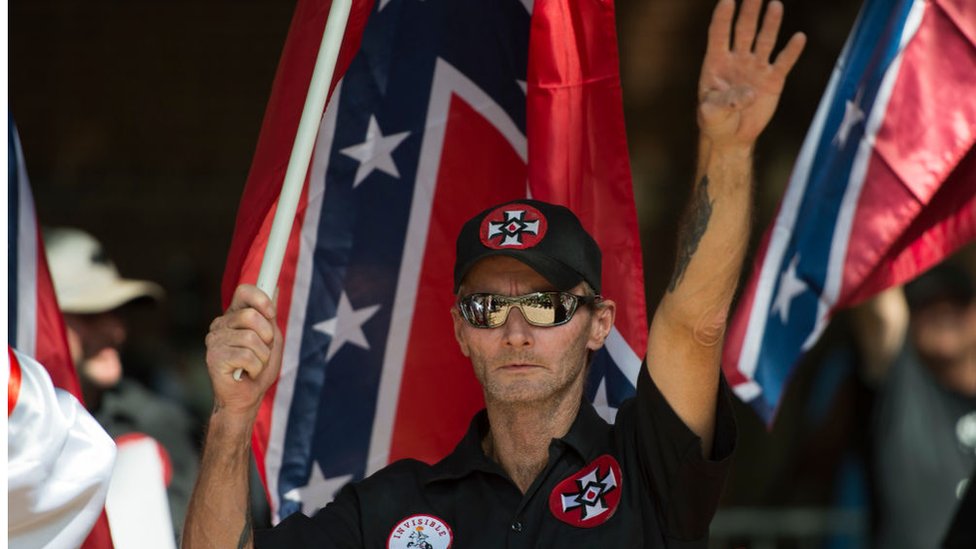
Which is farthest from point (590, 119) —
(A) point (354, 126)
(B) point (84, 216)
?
(B) point (84, 216)

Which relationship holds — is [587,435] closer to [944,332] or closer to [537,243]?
[537,243]

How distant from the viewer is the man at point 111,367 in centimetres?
590

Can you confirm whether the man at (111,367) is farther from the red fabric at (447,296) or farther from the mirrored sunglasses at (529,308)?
the mirrored sunglasses at (529,308)

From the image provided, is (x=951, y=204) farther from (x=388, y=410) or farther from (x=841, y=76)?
(x=388, y=410)

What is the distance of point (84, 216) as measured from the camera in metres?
9.84

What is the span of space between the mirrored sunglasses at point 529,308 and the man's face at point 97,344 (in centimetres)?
257

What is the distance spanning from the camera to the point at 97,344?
6.07 m

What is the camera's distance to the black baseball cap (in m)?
3.69

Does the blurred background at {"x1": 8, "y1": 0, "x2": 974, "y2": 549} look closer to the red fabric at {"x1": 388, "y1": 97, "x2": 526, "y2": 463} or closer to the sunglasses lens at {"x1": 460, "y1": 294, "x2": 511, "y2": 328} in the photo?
the red fabric at {"x1": 388, "y1": 97, "x2": 526, "y2": 463}

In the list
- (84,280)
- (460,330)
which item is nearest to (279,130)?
(460,330)

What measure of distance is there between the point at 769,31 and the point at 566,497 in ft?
3.54

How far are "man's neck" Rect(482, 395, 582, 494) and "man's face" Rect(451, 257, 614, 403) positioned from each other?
0.09ft

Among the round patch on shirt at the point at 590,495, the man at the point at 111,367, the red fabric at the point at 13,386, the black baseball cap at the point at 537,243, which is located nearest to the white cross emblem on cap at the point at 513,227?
the black baseball cap at the point at 537,243

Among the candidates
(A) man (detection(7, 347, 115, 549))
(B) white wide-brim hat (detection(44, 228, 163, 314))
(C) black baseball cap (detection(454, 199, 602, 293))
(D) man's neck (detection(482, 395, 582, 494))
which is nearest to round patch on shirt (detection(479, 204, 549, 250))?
(C) black baseball cap (detection(454, 199, 602, 293))
